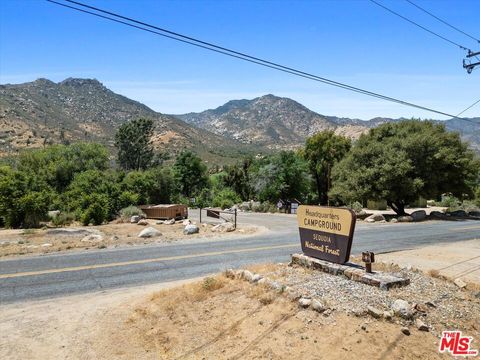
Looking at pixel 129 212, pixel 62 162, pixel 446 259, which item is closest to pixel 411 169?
pixel 446 259

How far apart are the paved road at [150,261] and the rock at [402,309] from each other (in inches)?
268

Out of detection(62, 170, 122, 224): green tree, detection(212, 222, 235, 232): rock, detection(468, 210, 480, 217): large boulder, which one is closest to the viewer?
detection(212, 222, 235, 232): rock

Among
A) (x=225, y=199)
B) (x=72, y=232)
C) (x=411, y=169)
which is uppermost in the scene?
(x=411, y=169)

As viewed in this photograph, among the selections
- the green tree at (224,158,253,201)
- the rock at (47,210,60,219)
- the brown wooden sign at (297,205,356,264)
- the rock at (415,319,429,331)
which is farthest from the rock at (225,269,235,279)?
the green tree at (224,158,253,201)

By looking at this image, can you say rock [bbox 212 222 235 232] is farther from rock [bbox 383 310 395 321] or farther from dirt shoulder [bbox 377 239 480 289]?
rock [bbox 383 310 395 321]

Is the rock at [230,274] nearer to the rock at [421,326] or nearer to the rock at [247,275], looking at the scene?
the rock at [247,275]

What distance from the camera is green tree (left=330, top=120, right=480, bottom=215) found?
31.2 metres

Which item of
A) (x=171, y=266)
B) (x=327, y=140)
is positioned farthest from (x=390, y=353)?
(x=327, y=140)

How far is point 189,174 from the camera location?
185ft

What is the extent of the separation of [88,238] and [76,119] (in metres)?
116

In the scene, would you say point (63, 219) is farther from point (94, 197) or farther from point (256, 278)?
point (256, 278)

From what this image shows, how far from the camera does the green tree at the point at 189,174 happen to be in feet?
183

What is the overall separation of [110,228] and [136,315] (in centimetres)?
1752

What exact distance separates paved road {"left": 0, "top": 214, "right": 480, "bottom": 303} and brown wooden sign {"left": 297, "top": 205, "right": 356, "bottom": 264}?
3.30 metres
